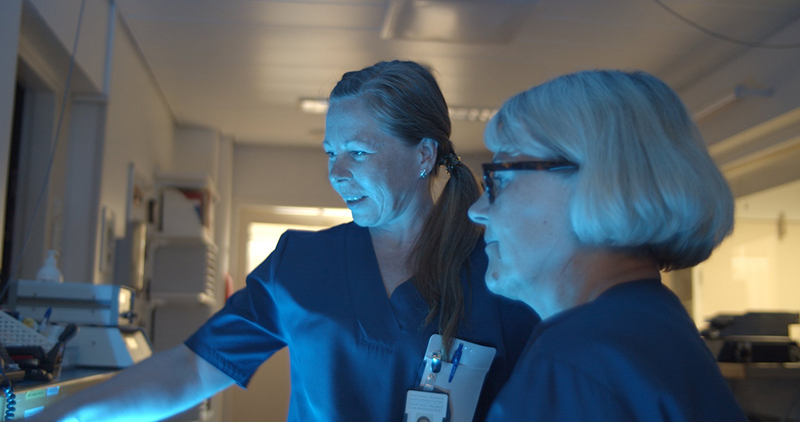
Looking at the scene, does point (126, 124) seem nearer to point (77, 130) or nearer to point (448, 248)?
point (77, 130)

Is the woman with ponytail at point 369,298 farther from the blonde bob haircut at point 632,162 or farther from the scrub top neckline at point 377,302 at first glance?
the blonde bob haircut at point 632,162

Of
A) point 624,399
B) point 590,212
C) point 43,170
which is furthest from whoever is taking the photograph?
point 43,170

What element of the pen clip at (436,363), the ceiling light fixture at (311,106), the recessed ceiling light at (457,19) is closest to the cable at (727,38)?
the recessed ceiling light at (457,19)

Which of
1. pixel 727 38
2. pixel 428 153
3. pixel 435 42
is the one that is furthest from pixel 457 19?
pixel 428 153

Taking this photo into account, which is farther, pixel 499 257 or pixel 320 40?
pixel 320 40

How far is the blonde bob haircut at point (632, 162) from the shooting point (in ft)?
2.41

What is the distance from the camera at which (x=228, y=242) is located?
19.9 ft

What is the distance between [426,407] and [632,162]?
64cm

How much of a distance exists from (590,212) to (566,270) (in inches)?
3.3

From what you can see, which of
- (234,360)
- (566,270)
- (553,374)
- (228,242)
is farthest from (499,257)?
(228,242)

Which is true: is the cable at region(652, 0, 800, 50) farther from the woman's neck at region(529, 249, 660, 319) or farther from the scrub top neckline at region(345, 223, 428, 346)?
the woman's neck at region(529, 249, 660, 319)

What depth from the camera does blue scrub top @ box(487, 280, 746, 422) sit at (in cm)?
62

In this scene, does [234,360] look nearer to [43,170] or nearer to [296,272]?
[296,272]

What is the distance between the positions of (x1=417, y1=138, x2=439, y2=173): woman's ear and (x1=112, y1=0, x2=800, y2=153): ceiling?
5.98 feet
